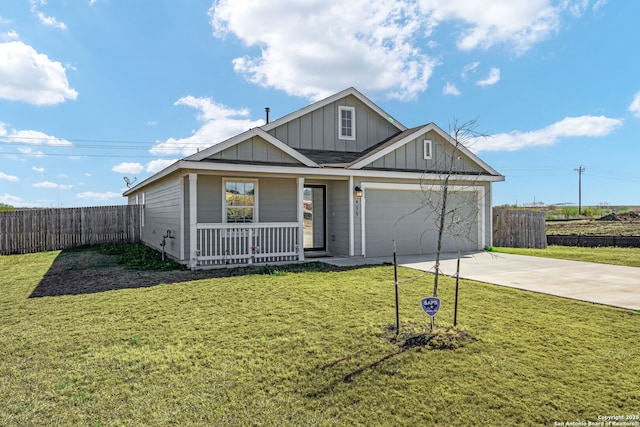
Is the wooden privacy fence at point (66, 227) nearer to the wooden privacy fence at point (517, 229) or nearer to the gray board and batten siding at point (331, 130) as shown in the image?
the gray board and batten siding at point (331, 130)

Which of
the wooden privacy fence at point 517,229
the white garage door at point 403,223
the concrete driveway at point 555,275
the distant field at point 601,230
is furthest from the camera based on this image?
the distant field at point 601,230

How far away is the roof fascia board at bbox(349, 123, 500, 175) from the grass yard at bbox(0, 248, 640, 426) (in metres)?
6.26

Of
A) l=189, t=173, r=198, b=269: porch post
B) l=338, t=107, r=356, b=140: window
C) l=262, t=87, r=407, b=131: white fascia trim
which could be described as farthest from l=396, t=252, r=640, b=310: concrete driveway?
l=262, t=87, r=407, b=131: white fascia trim

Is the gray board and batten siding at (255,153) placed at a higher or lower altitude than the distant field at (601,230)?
higher

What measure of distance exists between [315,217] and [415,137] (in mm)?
4263

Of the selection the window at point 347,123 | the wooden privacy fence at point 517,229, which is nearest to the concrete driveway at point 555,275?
the wooden privacy fence at point 517,229

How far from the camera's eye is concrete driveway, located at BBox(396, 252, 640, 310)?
21.7 ft

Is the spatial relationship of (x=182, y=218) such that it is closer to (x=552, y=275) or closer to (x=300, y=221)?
(x=300, y=221)

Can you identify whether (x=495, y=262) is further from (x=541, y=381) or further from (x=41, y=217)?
(x=41, y=217)

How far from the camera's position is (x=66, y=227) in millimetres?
16312

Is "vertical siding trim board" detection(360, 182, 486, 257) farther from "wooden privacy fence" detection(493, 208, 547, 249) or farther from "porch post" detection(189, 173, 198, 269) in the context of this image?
"porch post" detection(189, 173, 198, 269)

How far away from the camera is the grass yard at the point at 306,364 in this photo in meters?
2.90

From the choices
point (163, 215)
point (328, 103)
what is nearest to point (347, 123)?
point (328, 103)

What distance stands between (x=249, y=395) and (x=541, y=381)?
247 centimetres
